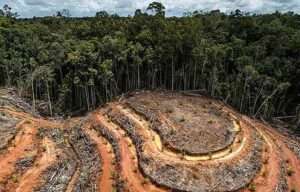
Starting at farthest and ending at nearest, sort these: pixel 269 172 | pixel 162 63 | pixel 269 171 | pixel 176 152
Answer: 1. pixel 162 63
2. pixel 176 152
3. pixel 269 171
4. pixel 269 172

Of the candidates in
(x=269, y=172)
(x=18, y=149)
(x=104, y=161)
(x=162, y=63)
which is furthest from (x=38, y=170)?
(x=162, y=63)

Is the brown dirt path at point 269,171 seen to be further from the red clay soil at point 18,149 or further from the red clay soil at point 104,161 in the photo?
the red clay soil at point 18,149

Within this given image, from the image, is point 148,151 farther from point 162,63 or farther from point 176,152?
point 162,63

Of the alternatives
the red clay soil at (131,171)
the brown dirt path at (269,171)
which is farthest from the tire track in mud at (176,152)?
the brown dirt path at (269,171)

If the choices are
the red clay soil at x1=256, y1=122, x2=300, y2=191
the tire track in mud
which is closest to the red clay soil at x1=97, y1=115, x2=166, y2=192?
the tire track in mud

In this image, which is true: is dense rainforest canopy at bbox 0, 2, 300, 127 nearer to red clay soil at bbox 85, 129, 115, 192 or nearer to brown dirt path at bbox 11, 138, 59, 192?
red clay soil at bbox 85, 129, 115, 192

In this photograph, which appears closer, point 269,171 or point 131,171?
point 131,171
